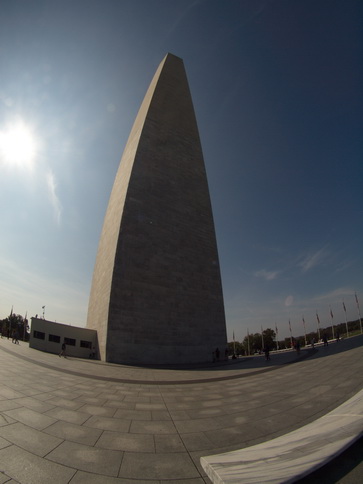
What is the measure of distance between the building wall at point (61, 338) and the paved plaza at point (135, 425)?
15.5m

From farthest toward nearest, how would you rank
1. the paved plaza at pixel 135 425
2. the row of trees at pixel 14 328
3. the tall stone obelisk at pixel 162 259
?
1. the row of trees at pixel 14 328
2. the tall stone obelisk at pixel 162 259
3. the paved plaza at pixel 135 425

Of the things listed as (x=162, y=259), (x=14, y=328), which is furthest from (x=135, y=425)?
(x=14, y=328)

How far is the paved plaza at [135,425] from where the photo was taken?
285 cm

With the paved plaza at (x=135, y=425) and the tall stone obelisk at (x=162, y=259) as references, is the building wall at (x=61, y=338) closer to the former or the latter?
the tall stone obelisk at (x=162, y=259)

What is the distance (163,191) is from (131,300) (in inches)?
502

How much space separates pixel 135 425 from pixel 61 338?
22351 millimetres

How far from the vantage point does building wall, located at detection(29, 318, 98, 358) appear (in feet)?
71.4

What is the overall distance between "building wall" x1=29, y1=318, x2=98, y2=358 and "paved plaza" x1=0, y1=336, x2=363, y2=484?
1554cm

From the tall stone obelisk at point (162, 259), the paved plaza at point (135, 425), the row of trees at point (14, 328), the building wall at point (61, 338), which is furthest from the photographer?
the row of trees at point (14, 328)

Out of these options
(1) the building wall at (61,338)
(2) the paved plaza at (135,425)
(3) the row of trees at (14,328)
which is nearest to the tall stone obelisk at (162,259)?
(1) the building wall at (61,338)

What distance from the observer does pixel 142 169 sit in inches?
969

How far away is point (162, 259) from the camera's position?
22.4m

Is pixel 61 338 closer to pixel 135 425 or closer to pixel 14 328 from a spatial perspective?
pixel 135 425

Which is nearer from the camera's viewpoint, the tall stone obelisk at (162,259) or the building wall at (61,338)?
the tall stone obelisk at (162,259)
